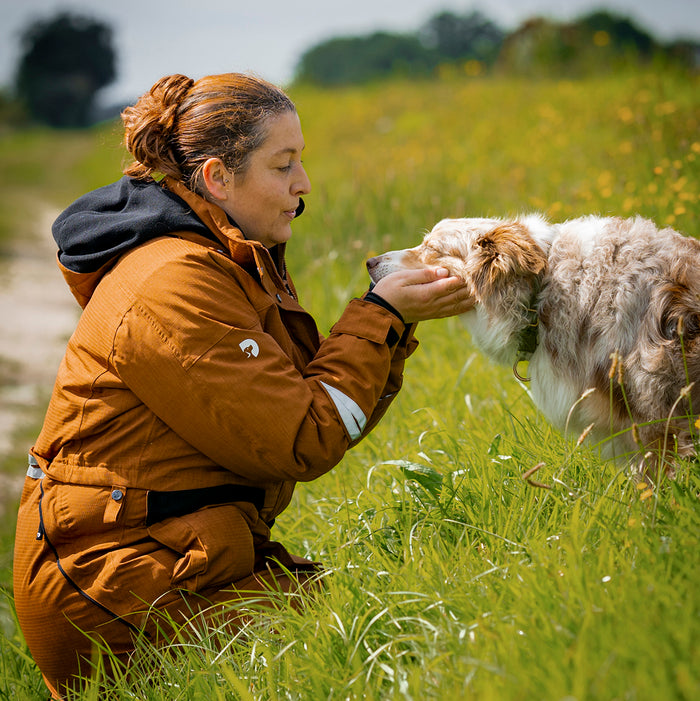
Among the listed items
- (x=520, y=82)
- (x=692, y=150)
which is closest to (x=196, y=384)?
(x=692, y=150)

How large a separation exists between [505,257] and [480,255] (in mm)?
134

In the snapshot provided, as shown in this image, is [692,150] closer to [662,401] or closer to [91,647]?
[662,401]

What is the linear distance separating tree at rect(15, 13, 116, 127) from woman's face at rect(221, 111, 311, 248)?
30.6 metres

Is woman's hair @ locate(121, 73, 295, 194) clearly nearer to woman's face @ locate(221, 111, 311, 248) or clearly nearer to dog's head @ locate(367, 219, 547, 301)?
woman's face @ locate(221, 111, 311, 248)

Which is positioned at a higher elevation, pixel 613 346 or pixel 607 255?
pixel 607 255

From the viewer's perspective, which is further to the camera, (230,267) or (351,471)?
(351,471)

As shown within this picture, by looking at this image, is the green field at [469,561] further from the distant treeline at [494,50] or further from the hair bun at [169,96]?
the distant treeline at [494,50]

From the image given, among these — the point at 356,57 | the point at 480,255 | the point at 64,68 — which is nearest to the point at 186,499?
the point at 480,255

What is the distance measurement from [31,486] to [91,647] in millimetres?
621

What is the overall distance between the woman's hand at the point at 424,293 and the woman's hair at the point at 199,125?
0.72 m

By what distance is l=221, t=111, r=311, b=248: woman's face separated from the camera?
271 centimetres

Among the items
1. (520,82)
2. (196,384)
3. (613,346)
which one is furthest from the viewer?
(520,82)

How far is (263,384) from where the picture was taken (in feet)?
7.79

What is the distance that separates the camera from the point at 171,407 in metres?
2.38
